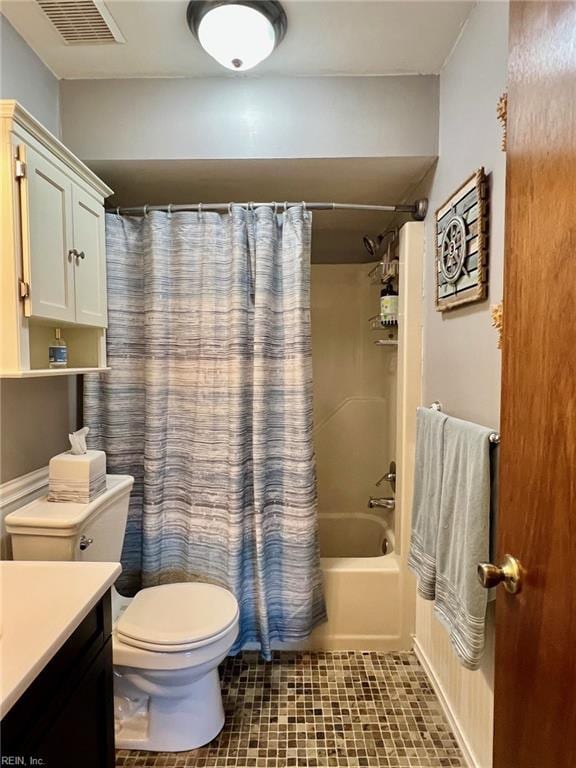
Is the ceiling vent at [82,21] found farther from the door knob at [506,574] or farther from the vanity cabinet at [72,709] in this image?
the door knob at [506,574]

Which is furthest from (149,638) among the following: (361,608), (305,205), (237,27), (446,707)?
(237,27)

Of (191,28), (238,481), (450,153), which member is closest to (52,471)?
(238,481)

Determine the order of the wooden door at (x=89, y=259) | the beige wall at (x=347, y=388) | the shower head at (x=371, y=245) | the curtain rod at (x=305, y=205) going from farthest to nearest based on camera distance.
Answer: the beige wall at (x=347, y=388)
the shower head at (x=371, y=245)
the curtain rod at (x=305, y=205)
the wooden door at (x=89, y=259)

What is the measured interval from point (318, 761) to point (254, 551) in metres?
0.76

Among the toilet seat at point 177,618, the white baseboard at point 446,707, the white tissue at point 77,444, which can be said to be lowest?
the white baseboard at point 446,707

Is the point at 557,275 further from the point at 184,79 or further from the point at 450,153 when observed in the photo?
the point at 184,79

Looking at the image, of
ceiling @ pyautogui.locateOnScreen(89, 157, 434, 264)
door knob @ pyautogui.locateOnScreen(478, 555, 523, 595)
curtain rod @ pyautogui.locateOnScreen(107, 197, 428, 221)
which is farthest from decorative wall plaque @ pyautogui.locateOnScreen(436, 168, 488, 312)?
door knob @ pyautogui.locateOnScreen(478, 555, 523, 595)

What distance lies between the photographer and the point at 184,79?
5.74 ft

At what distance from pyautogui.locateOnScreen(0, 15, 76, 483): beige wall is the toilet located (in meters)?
0.19

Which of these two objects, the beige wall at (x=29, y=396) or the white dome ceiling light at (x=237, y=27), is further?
the beige wall at (x=29, y=396)

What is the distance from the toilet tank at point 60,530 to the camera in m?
1.39

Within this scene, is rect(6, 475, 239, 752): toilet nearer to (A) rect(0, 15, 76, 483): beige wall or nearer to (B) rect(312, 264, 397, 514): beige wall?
(A) rect(0, 15, 76, 483): beige wall

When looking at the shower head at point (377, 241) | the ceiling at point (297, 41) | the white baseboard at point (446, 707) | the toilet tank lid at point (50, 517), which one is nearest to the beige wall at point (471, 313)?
the white baseboard at point (446, 707)

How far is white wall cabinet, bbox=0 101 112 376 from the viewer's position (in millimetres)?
1216
